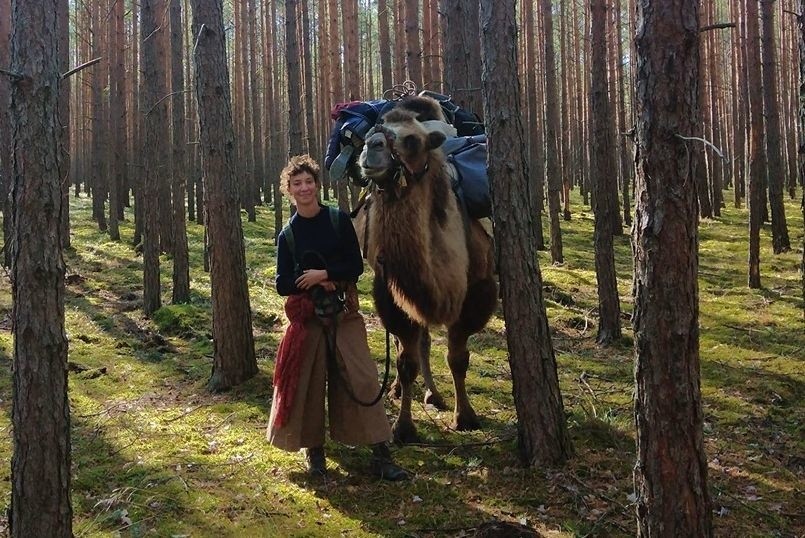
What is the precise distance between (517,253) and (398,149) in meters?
1.14

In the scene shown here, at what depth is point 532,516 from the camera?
3963 millimetres

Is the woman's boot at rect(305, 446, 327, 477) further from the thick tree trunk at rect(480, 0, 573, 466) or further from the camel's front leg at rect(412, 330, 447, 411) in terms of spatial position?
the camel's front leg at rect(412, 330, 447, 411)

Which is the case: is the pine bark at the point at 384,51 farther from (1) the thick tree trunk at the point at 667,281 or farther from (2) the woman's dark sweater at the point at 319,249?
(1) the thick tree trunk at the point at 667,281

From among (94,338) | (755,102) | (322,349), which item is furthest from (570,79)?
(322,349)

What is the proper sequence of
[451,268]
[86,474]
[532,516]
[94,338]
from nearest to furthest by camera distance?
1. [532,516]
2. [86,474]
3. [451,268]
4. [94,338]

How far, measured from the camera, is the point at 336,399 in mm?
4695

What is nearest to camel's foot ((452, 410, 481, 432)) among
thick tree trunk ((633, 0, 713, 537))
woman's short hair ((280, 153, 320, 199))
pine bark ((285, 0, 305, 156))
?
woman's short hair ((280, 153, 320, 199))

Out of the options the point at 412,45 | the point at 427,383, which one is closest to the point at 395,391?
the point at 427,383

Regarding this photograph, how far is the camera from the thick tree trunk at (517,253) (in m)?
4.32

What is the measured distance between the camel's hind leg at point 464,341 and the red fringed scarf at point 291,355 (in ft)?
4.48

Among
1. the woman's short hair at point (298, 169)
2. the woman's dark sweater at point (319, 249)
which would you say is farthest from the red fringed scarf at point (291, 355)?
the woman's short hair at point (298, 169)

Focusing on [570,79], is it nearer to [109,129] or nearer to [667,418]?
[109,129]

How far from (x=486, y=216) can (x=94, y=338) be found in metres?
5.36

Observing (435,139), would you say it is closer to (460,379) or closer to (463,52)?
(460,379)
